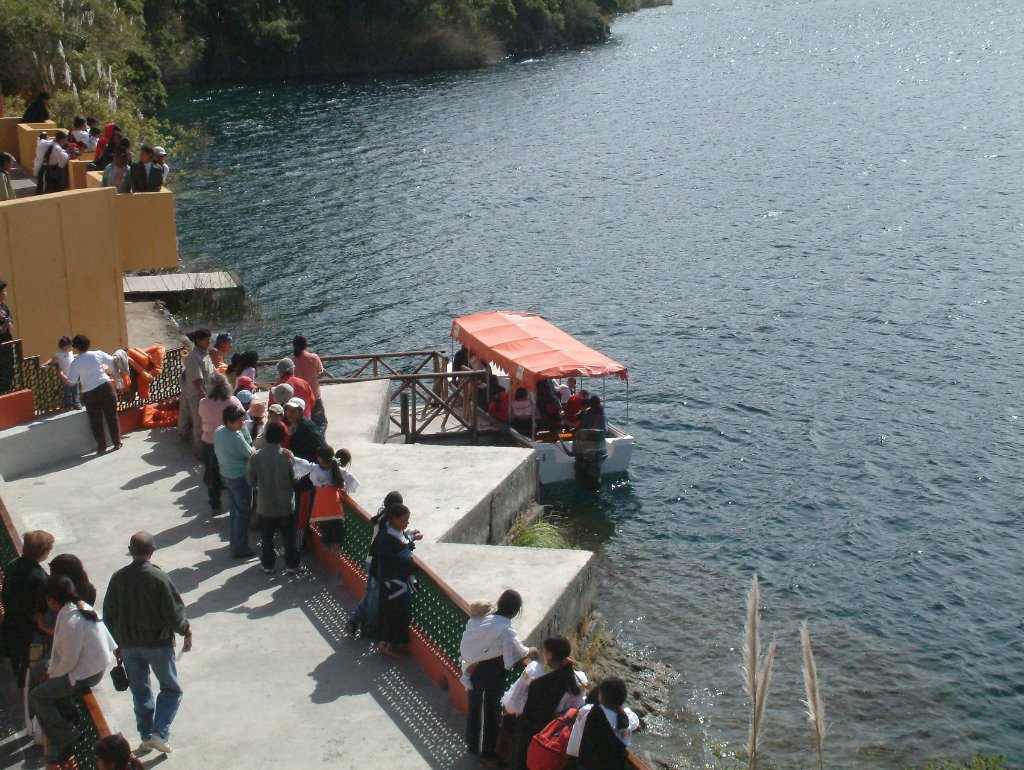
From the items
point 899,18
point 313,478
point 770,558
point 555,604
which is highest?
point 899,18

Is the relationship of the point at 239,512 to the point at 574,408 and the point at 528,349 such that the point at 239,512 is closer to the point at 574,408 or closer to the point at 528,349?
the point at 528,349

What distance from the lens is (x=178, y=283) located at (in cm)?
3356

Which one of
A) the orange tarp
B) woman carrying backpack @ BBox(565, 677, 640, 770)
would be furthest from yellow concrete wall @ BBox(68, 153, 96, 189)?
woman carrying backpack @ BBox(565, 677, 640, 770)

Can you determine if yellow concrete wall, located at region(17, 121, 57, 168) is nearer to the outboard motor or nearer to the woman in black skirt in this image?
the outboard motor

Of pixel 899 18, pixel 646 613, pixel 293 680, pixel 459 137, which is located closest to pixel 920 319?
pixel 646 613

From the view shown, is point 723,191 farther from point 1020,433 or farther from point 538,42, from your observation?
point 538,42

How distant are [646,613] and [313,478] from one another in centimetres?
740

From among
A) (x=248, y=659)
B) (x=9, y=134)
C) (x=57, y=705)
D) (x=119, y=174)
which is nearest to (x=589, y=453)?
(x=119, y=174)

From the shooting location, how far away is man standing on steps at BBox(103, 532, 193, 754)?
9453 mm

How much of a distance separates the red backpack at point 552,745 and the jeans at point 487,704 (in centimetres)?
111

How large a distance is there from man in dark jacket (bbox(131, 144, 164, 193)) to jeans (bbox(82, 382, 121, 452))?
490cm

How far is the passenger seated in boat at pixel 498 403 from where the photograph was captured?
24.0m

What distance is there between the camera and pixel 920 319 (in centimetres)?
3322

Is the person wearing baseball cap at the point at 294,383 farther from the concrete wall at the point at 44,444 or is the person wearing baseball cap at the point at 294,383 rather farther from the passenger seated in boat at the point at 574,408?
the passenger seated in boat at the point at 574,408
